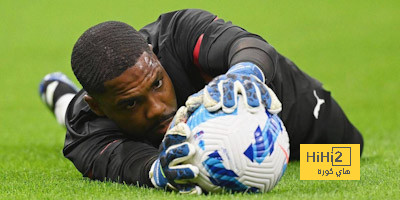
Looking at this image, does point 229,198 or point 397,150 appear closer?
point 229,198

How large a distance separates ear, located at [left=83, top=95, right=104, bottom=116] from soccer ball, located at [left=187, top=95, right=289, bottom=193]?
0.99 meters

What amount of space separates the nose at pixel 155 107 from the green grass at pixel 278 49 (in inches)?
15.9

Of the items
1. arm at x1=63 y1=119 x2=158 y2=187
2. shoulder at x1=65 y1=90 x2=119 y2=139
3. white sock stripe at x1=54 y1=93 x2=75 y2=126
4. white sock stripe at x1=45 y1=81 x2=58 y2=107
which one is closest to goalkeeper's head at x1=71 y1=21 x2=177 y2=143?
arm at x1=63 y1=119 x2=158 y2=187

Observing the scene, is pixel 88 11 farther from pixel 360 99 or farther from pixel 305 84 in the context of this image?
pixel 305 84

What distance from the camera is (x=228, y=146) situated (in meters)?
3.24

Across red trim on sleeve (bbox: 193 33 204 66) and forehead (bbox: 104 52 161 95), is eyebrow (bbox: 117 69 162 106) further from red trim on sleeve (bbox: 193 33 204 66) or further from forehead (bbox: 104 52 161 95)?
red trim on sleeve (bbox: 193 33 204 66)

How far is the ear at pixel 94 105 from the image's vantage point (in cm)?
417

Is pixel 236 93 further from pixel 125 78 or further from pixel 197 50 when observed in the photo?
pixel 197 50

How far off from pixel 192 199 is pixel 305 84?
8.23ft

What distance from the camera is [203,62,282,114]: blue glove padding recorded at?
3271mm

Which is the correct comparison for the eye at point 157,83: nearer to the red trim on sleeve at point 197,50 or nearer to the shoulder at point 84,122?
the red trim on sleeve at point 197,50

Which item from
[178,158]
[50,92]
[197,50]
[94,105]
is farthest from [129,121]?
[50,92]

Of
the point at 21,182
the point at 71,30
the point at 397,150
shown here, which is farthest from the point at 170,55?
the point at 71,30

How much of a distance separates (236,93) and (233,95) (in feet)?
0.05
